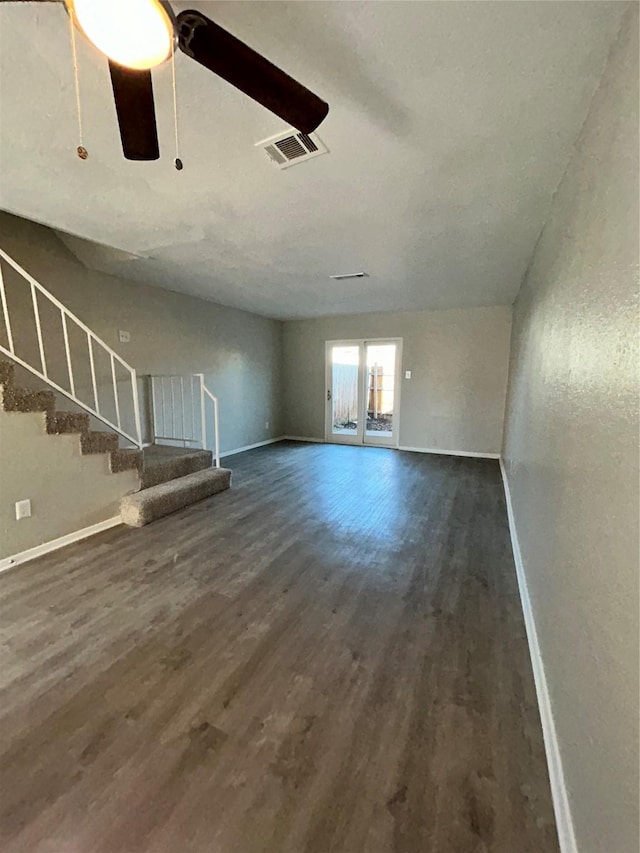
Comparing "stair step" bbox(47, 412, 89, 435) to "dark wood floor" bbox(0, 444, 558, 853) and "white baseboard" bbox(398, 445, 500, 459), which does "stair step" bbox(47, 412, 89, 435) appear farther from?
"white baseboard" bbox(398, 445, 500, 459)

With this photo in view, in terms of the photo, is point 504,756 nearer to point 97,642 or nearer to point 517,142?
point 97,642

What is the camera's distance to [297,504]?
12.9ft

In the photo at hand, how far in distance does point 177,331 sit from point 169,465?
2140 millimetres

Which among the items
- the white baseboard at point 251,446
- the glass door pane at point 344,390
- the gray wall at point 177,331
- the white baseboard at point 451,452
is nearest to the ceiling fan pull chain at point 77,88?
the gray wall at point 177,331

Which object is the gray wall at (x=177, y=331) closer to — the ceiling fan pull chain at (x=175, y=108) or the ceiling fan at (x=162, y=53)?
the ceiling fan pull chain at (x=175, y=108)

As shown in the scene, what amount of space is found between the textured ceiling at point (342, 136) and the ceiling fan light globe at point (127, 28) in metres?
0.29

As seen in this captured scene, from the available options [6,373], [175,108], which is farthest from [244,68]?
[6,373]

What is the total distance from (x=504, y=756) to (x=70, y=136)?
3364mm

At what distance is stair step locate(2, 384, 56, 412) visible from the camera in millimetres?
2566

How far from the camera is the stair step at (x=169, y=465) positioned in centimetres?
374

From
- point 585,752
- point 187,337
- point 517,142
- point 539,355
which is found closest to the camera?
point 585,752

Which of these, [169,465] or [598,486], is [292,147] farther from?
[169,465]

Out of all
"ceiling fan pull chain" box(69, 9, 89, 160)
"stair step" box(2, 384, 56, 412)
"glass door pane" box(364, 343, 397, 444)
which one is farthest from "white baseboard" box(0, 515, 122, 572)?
"glass door pane" box(364, 343, 397, 444)

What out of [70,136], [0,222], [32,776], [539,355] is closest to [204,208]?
[70,136]
